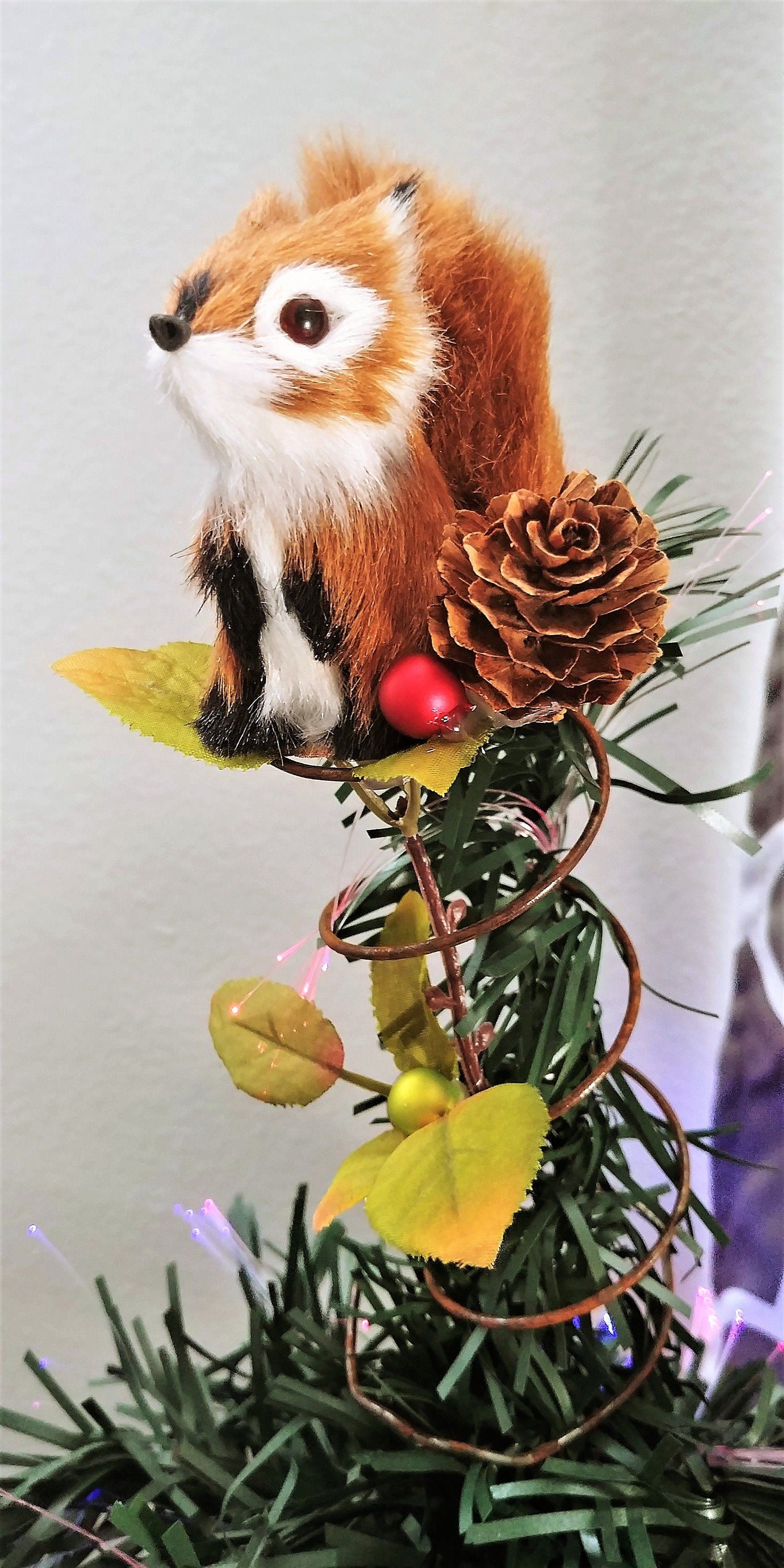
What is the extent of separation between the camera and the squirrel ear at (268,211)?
0.96 feet

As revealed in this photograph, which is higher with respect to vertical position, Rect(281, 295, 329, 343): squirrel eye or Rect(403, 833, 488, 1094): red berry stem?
Rect(281, 295, 329, 343): squirrel eye

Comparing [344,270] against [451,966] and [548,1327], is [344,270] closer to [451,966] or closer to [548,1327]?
[451,966]

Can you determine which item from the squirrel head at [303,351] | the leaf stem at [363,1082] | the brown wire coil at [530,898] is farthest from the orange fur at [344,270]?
the leaf stem at [363,1082]

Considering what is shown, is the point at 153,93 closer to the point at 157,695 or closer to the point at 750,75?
the point at 750,75

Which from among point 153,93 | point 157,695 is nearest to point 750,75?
point 153,93

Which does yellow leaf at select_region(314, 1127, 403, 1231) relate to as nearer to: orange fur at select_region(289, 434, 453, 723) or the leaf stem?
the leaf stem

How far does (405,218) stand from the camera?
0.28 m

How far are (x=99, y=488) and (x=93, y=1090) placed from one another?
36 centimetres

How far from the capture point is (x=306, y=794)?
0.58 m

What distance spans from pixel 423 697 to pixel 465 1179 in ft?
0.43

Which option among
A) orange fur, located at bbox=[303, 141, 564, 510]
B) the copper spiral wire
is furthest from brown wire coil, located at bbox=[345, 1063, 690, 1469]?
orange fur, located at bbox=[303, 141, 564, 510]

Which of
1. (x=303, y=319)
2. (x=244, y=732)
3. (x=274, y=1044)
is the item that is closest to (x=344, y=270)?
(x=303, y=319)

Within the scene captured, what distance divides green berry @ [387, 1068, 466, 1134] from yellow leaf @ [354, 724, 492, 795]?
0.32ft

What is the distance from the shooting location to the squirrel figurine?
0.85 ft
